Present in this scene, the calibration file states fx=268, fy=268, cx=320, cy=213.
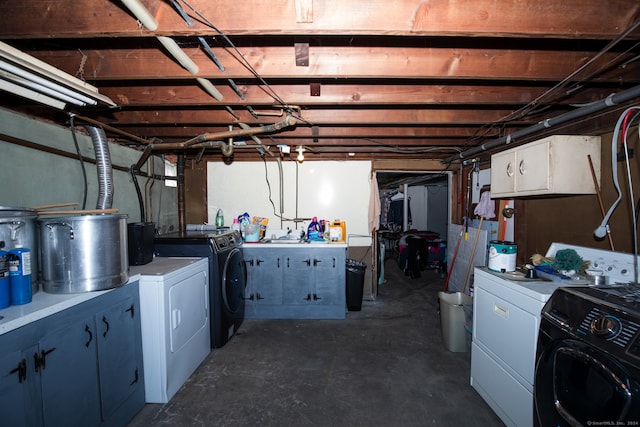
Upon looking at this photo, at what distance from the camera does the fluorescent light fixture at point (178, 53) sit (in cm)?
146

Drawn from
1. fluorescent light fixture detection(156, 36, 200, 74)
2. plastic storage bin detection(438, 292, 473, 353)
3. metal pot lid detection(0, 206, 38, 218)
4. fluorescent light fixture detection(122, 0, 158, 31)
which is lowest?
plastic storage bin detection(438, 292, 473, 353)

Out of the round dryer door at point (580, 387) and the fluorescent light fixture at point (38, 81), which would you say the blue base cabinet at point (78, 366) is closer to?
the fluorescent light fixture at point (38, 81)

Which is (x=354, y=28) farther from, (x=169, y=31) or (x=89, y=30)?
(x=89, y=30)

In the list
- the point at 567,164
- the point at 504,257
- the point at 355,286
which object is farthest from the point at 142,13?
the point at 355,286

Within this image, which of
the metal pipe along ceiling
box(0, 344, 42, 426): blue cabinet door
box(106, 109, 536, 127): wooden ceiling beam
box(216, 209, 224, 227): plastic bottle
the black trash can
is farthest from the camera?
box(216, 209, 224, 227): plastic bottle

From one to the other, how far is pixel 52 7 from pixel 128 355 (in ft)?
6.83

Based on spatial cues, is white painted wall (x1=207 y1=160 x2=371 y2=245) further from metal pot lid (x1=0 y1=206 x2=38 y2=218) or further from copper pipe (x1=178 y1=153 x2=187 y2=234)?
metal pot lid (x1=0 y1=206 x2=38 y2=218)

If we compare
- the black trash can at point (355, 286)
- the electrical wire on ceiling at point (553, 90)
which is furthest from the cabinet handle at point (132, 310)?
the electrical wire on ceiling at point (553, 90)

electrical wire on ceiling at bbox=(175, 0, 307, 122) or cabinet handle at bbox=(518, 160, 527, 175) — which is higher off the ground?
electrical wire on ceiling at bbox=(175, 0, 307, 122)

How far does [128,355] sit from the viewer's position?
182 cm

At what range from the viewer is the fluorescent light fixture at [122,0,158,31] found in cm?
115

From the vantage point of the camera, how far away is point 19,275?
129 cm

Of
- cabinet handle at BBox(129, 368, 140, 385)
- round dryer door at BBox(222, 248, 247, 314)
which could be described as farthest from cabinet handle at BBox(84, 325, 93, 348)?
round dryer door at BBox(222, 248, 247, 314)

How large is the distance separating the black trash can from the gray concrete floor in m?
0.38
